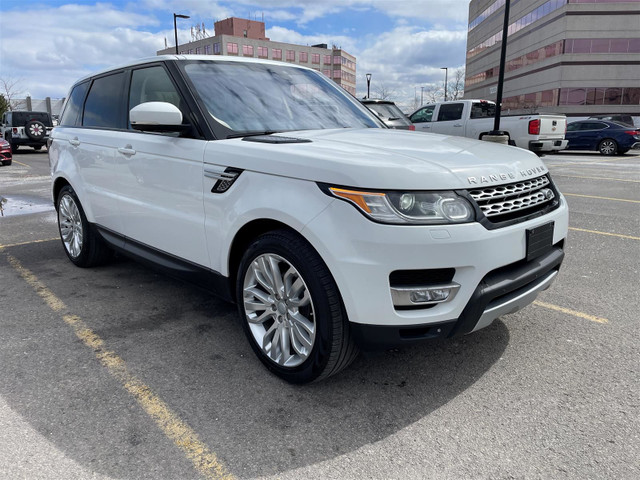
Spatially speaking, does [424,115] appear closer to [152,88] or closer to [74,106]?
[74,106]

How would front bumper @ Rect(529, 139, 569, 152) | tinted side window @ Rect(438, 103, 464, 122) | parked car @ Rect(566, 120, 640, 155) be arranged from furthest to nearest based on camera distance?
parked car @ Rect(566, 120, 640, 155) → tinted side window @ Rect(438, 103, 464, 122) → front bumper @ Rect(529, 139, 569, 152)

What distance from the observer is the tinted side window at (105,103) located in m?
4.27

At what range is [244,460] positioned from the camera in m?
2.24

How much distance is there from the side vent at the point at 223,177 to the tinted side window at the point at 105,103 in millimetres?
1563

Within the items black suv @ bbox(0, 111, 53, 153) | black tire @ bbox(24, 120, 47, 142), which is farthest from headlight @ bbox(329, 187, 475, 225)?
black tire @ bbox(24, 120, 47, 142)

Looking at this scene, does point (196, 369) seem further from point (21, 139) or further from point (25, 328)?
point (21, 139)

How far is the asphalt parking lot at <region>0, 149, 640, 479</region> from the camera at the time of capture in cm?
223

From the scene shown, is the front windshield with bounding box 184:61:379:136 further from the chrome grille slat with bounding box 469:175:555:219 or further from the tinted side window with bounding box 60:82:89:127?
the tinted side window with bounding box 60:82:89:127

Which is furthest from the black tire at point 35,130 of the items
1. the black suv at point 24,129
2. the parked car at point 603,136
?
the parked car at point 603,136

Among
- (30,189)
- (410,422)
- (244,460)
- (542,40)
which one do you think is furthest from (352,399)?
(542,40)

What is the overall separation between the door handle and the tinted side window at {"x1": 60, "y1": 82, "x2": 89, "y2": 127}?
1.41 metres

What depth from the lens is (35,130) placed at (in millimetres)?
24250

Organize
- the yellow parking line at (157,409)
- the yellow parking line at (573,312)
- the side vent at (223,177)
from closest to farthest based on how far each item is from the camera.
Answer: the yellow parking line at (157,409) → the side vent at (223,177) → the yellow parking line at (573,312)

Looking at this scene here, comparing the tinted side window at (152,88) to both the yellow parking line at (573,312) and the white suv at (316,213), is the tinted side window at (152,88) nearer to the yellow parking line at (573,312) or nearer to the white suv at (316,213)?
the white suv at (316,213)
